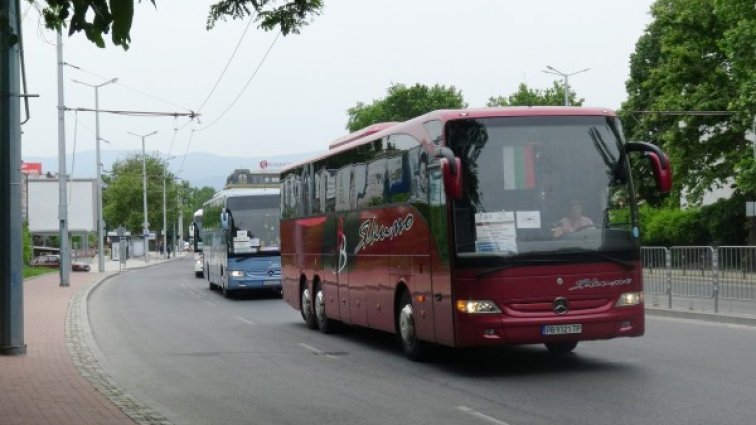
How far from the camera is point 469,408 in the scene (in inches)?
405

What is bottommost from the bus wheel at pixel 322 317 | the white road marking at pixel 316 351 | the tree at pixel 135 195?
the white road marking at pixel 316 351

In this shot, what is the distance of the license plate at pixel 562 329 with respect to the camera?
12.3 metres

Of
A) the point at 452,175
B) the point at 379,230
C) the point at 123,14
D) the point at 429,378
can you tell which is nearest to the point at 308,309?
the point at 379,230

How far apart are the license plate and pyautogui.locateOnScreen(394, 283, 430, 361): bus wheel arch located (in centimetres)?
230

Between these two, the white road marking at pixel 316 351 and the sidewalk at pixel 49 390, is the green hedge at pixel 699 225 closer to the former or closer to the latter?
the white road marking at pixel 316 351

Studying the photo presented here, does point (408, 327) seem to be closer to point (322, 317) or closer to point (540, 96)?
point (322, 317)

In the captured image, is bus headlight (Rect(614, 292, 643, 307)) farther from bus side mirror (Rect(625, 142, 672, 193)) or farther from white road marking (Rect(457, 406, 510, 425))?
white road marking (Rect(457, 406, 510, 425))

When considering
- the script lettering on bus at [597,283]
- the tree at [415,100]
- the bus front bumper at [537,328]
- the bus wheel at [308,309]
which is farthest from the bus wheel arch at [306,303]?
the tree at [415,100]

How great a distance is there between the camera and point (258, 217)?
31.0m

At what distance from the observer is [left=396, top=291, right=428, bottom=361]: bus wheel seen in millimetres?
14273

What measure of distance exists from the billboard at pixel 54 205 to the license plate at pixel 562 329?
186 ft

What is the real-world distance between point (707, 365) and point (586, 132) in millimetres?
3116

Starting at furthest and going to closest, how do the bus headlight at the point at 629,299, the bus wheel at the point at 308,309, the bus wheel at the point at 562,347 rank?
the bus wheel at the point at 308,309 < the bus wheel at the point at 562,347 < the bus headlight at the point at 629,299

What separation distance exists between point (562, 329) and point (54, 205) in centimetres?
6056
